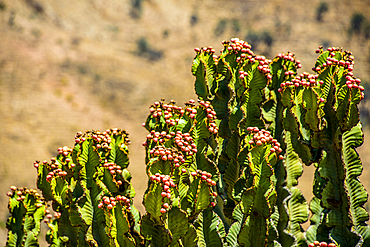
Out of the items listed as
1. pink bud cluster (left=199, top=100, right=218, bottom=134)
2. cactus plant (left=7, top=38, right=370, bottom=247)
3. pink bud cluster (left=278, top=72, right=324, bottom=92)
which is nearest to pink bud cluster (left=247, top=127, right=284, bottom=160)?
cactus plant (left=7, top=38, right=370, bottom=247)

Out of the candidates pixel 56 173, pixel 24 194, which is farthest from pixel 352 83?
pixel 24 194

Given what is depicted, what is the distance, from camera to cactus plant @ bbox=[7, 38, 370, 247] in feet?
14.4

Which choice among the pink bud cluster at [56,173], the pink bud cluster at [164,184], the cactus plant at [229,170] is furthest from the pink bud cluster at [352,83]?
the pink bud cluster at [56,173]

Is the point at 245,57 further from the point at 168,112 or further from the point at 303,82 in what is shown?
the point at 168,112

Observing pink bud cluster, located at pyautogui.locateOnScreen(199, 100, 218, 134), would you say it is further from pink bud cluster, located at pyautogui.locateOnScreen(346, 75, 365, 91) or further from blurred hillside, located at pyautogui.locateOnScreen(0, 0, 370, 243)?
blurred hillside, located at pyautogui.locateOnScreen(0, 0, 370, 243)

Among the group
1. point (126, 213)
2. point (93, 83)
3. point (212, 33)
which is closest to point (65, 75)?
point (93, 83)

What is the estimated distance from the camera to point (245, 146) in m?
4.55

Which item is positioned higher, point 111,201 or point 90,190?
point 90,190

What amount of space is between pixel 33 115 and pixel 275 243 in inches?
929

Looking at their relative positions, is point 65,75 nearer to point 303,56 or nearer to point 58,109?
point 58,109

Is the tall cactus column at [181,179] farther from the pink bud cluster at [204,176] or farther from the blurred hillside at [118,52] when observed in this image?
the blurred hillside at [118,52]

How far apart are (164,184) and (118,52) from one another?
92.9ft

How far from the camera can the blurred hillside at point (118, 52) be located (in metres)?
25.8

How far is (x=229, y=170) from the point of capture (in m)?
4.93
